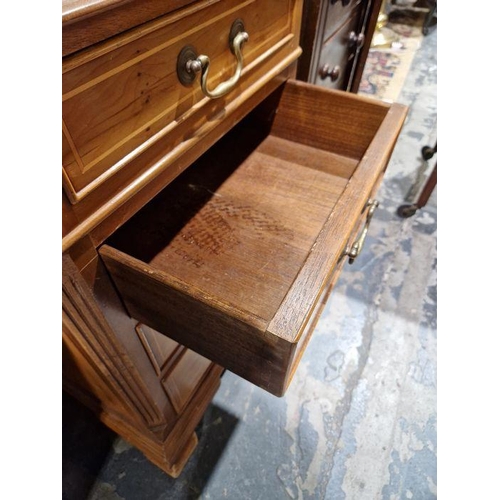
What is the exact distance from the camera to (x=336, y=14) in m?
0.79

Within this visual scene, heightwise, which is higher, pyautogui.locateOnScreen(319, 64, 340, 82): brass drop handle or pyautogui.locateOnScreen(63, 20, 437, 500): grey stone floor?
pyautogui.locateOnScreen(319, 64, 340, 82): brass drop handle

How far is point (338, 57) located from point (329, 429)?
2.90ft

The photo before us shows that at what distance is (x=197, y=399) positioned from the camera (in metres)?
0.83

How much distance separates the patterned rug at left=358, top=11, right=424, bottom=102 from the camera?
1.93m

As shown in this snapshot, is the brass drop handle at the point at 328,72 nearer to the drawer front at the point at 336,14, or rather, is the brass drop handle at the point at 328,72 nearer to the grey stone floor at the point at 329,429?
the drawer front at the point at 336,14

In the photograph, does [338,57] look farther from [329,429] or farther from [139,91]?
[329,429]

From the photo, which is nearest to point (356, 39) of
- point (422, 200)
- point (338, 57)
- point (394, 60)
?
point (338, 57)

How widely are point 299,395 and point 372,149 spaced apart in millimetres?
655

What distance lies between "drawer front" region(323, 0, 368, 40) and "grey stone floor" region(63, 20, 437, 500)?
67 cm

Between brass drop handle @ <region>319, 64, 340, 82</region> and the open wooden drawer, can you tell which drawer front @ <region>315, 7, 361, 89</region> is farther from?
the open wooden drawer

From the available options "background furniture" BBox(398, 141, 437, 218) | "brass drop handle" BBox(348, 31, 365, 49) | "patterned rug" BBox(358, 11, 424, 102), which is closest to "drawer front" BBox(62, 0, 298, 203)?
"brass drop handle" BBox(348, 31, 365, 49)

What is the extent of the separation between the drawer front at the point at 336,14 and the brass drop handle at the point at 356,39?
2.6 inches
